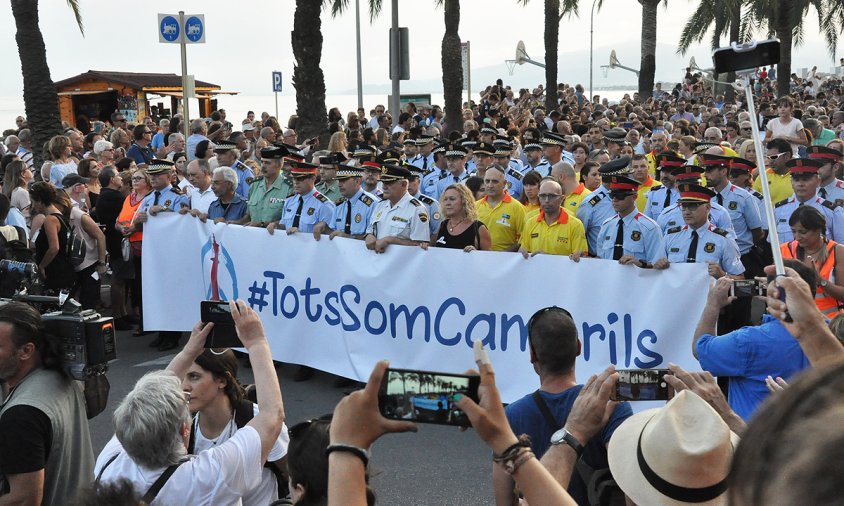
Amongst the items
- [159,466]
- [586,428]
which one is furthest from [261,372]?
[586,428]

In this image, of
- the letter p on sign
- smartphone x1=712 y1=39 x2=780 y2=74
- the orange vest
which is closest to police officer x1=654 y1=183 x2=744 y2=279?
the orange vest

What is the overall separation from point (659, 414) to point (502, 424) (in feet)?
1.38

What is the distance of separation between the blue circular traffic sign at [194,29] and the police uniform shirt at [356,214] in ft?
17.6

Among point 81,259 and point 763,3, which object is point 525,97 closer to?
point 763,3

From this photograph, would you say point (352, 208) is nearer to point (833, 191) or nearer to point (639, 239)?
point (639, 239)

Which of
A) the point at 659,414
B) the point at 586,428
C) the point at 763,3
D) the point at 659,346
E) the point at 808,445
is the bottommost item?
the point at 659,346

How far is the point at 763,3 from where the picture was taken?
112 feet

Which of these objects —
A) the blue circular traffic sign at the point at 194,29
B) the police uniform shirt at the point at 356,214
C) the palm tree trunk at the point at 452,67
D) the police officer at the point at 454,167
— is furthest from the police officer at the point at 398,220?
the palm tree trunk at the point at 452,67

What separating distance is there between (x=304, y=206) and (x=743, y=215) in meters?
4.49

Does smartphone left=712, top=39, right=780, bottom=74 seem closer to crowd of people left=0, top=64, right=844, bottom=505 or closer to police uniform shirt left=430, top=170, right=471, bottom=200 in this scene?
crowd of people left=0, top=64, right=844, bottom=505

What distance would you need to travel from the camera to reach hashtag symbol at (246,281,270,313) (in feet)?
30.6

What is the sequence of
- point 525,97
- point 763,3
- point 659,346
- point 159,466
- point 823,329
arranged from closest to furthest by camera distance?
point 823,329 < point 159,466 < point 659,346 < point 525,97 < point 763,3

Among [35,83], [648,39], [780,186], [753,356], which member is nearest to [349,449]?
[753,356]

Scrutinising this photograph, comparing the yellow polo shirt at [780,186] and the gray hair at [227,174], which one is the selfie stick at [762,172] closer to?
the gray hair at [227,174]
